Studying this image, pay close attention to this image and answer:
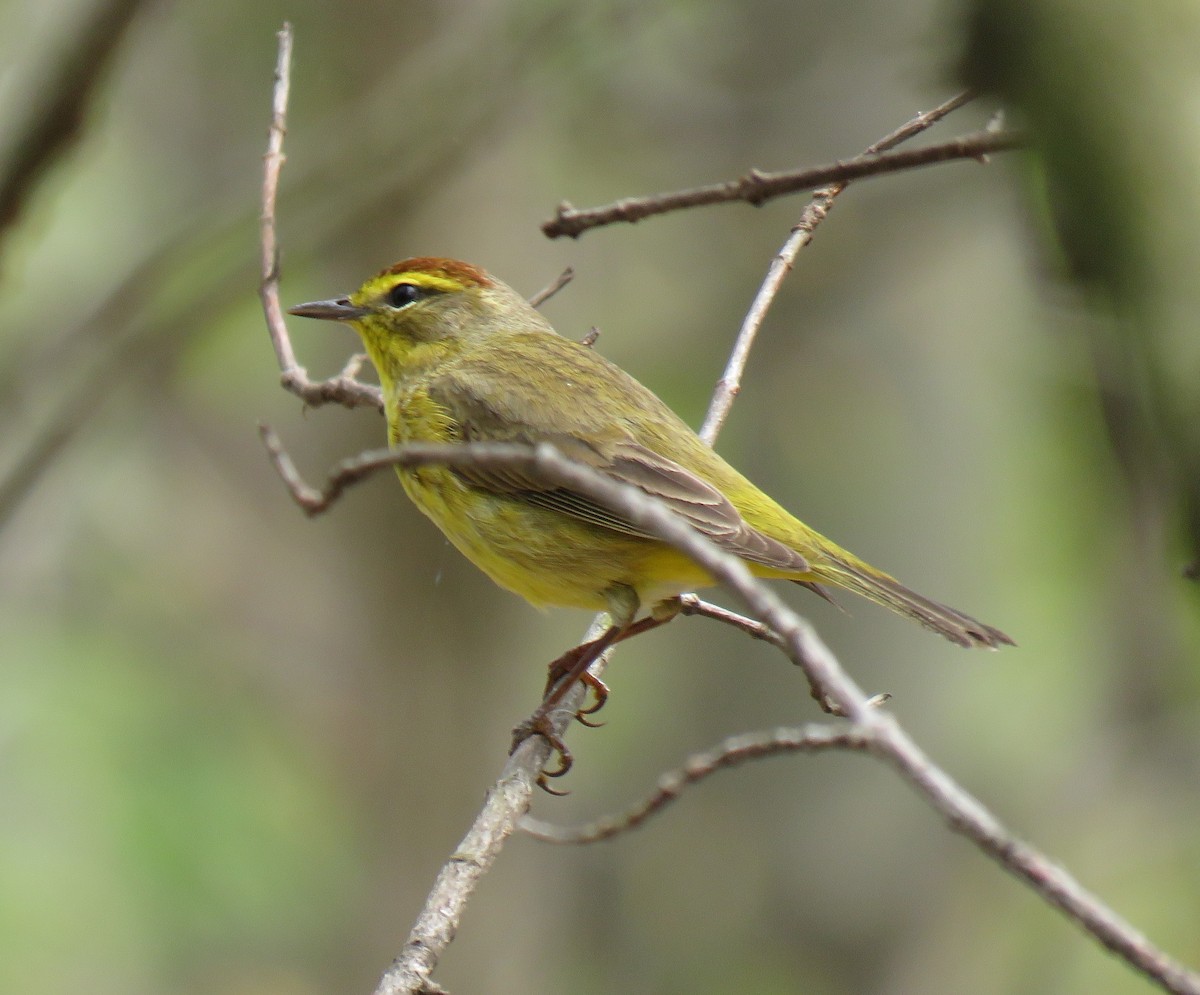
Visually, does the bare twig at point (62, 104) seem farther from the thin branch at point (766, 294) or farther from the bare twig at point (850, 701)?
the thin branch at point (766, 294)

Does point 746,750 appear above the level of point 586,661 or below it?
below

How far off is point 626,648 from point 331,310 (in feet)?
18.7

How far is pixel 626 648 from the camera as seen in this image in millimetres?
10359

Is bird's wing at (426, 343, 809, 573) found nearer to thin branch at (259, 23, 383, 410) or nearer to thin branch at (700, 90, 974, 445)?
thin branch at (700, 90, 974, 445)

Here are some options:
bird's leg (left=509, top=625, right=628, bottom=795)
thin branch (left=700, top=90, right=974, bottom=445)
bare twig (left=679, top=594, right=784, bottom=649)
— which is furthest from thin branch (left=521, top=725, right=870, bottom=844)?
thin branch (left=700, top=90, right=974, bottom=445)

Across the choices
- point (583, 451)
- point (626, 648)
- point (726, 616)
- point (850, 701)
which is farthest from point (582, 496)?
point (626, 648)

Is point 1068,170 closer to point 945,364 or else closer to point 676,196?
point 676,196

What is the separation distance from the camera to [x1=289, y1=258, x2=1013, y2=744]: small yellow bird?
405 centimetres

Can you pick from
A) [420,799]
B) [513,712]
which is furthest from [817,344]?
[420,799]

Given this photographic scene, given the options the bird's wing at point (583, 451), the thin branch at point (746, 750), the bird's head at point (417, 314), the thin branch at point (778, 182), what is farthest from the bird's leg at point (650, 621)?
the thin branch at point (778, 182)

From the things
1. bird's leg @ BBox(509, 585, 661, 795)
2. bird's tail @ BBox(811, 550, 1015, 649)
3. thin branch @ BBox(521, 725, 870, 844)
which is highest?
bird's tail @ BBox(811, 550, 1015, 649)

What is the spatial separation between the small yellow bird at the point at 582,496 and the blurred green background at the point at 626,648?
1.89m

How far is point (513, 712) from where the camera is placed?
817 centimetres

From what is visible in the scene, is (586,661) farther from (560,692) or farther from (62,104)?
(62,104)
